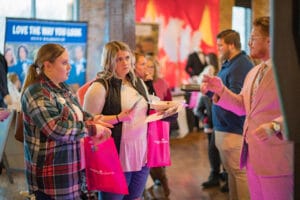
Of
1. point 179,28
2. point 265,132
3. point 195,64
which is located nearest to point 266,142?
point 265,132

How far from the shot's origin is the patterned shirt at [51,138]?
86.8 inches

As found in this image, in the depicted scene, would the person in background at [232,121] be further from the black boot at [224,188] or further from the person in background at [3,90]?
the person in background at [3,90]

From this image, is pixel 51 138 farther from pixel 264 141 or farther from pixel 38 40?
pixel 38 40

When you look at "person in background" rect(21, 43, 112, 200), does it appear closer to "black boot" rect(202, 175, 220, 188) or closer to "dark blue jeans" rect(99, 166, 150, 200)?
"dark blue jeans" rect(99, 166, 150, 200)

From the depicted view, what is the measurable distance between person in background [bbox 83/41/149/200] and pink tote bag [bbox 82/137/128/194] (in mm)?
105

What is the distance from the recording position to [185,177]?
5.00 m

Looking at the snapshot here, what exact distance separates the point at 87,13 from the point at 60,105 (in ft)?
13.9

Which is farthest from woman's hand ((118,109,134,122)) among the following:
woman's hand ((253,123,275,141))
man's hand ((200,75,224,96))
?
woman's hand ((253,123,275,141))

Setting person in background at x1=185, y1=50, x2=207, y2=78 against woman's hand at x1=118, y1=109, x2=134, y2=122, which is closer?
woman's hand at x1=118, y1=109, x2=134, y2=122

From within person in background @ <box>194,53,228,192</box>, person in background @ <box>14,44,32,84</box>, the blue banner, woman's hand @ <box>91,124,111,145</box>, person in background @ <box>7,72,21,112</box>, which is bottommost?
person in background @ <box>194,53,228,192</box>

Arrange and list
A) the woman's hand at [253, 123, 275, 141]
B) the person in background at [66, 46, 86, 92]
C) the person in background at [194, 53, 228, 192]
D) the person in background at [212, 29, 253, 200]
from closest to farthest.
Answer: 1. the woman's hand at [253, 123, 275, 141]
2. the person in background at [212, 29, 253, 200]
3. the person in background at [194, 53, 228, 192]
4. the person in background at [66, 46, 86, 92]

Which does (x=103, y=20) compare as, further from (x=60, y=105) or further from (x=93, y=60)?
(x=60, y=105)

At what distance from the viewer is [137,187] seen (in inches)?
111

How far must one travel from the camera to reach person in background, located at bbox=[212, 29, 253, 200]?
3.26m
